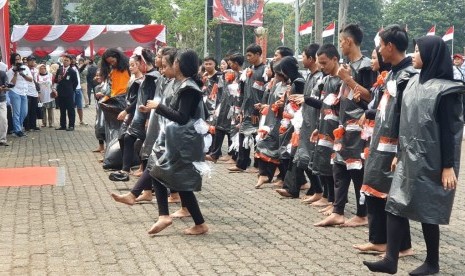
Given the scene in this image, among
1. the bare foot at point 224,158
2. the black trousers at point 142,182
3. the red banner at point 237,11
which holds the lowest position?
the bare foot at point 224,158

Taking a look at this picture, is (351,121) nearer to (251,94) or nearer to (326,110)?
(326,110)

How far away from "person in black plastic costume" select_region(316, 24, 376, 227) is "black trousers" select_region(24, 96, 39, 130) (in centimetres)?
1269

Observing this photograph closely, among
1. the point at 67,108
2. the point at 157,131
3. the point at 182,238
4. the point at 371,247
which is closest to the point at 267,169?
the point at 157,131

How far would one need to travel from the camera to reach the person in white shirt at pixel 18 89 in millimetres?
17172

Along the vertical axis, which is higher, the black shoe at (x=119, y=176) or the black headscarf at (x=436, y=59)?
the black headscarf at (x=436, y=59)

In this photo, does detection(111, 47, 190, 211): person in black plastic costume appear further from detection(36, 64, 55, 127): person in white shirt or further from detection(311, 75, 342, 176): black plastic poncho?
detection(36, 64, 55, 127): person in white shirt

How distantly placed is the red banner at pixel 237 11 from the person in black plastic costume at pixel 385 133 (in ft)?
85.0

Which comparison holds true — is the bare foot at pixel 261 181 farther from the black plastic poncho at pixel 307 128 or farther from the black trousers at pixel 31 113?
the black trousers at pixel 31 113

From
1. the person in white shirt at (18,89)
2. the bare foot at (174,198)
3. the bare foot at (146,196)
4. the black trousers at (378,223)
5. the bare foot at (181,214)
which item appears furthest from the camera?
the person in white shirt at (18,89)

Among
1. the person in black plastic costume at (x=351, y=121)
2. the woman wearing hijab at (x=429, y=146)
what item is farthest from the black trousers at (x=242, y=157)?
the woman wearing hijab at (x=429, y=146)

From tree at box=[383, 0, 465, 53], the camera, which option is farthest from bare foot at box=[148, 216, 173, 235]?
tree at box=[383, 0, 465, 53]

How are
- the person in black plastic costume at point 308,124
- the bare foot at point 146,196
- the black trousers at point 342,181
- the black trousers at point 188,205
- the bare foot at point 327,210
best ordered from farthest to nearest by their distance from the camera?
the bare foot at point 146,196, the person in black plastic costume at point 308,124, the bare foot at point 327,210, the black trousers at point 342,181, the black trousers at point 188,205

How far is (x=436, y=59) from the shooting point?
545 cm

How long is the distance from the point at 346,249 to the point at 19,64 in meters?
12.4
